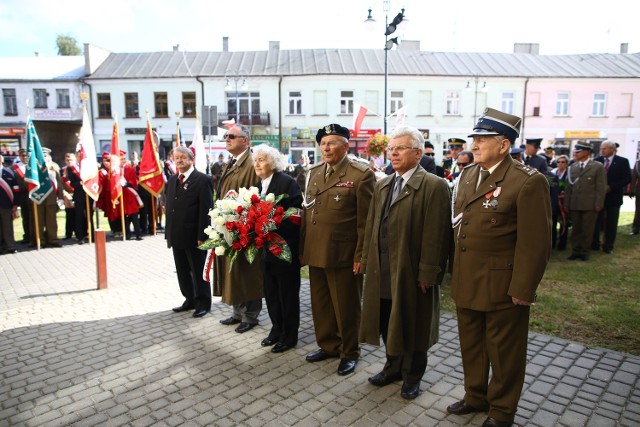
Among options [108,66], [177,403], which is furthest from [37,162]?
[108,66]

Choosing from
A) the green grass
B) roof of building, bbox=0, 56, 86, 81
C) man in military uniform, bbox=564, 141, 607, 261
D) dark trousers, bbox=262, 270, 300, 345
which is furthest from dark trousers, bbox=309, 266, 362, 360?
roof of building, bbox=0, 56, 86, 81

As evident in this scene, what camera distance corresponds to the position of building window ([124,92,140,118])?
33406 mm

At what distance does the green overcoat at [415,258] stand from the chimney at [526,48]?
39.8 meters

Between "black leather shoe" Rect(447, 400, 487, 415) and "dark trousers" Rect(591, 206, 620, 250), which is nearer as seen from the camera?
"black leather shoe" Rect(447, 400, 487, 415)

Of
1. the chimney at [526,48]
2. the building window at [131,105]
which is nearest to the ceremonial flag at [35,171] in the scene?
the building window at [131,105]

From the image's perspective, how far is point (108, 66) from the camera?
113 feet

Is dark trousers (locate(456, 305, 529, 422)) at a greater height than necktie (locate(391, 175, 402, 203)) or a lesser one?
lesser

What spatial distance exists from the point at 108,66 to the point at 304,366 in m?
36.9

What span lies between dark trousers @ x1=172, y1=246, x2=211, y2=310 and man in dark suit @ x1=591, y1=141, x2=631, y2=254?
25.9 ft

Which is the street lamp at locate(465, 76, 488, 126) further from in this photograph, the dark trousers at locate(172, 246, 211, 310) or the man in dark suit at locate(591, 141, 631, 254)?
the dark trousers at locate(172, 246, 211, 310)

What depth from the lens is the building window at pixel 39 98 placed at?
1340 inches

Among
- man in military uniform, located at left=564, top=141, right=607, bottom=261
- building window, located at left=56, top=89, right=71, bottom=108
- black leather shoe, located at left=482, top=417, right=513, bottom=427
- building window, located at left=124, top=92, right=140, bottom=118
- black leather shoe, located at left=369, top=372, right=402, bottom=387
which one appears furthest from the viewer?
building window, located at left=56, top=89, right=71, bottom=108

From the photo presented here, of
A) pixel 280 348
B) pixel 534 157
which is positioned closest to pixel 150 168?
pixel 280 348

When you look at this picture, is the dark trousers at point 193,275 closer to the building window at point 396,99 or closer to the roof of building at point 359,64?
the roof of building at point 359,64
